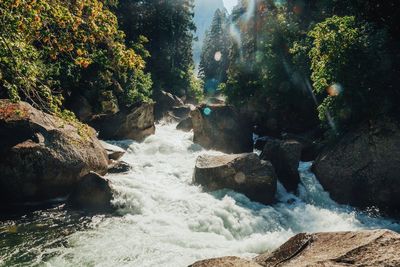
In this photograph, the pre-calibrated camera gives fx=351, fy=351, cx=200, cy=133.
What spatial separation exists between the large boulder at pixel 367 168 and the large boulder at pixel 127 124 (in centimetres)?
1337

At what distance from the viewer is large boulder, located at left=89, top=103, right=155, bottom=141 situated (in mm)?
24516

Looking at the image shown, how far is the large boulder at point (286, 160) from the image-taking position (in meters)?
18.0

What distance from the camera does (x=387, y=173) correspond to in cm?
1575

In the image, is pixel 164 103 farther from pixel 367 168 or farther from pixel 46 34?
pixel 46 34

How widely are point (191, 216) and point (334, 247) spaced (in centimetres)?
931

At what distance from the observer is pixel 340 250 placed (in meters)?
4.49

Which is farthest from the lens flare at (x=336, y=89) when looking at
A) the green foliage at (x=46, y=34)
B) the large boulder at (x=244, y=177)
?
the green foliage at (x=46, y=34)

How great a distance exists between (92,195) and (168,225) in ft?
11.5

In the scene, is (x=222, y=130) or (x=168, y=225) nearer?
(x=168, y=225)

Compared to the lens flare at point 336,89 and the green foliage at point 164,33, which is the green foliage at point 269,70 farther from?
the green foliage at point 164,33

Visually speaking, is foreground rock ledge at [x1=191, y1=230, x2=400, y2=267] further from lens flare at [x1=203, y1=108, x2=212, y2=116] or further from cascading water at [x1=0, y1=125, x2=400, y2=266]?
lens flare at [x1=203, y1=108, x2=212, y2=116]

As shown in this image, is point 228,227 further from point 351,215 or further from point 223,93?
point 223,93

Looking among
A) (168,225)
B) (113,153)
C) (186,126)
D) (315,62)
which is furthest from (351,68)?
(186,126)

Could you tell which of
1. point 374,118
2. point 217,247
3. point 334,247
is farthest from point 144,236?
point 374,118
